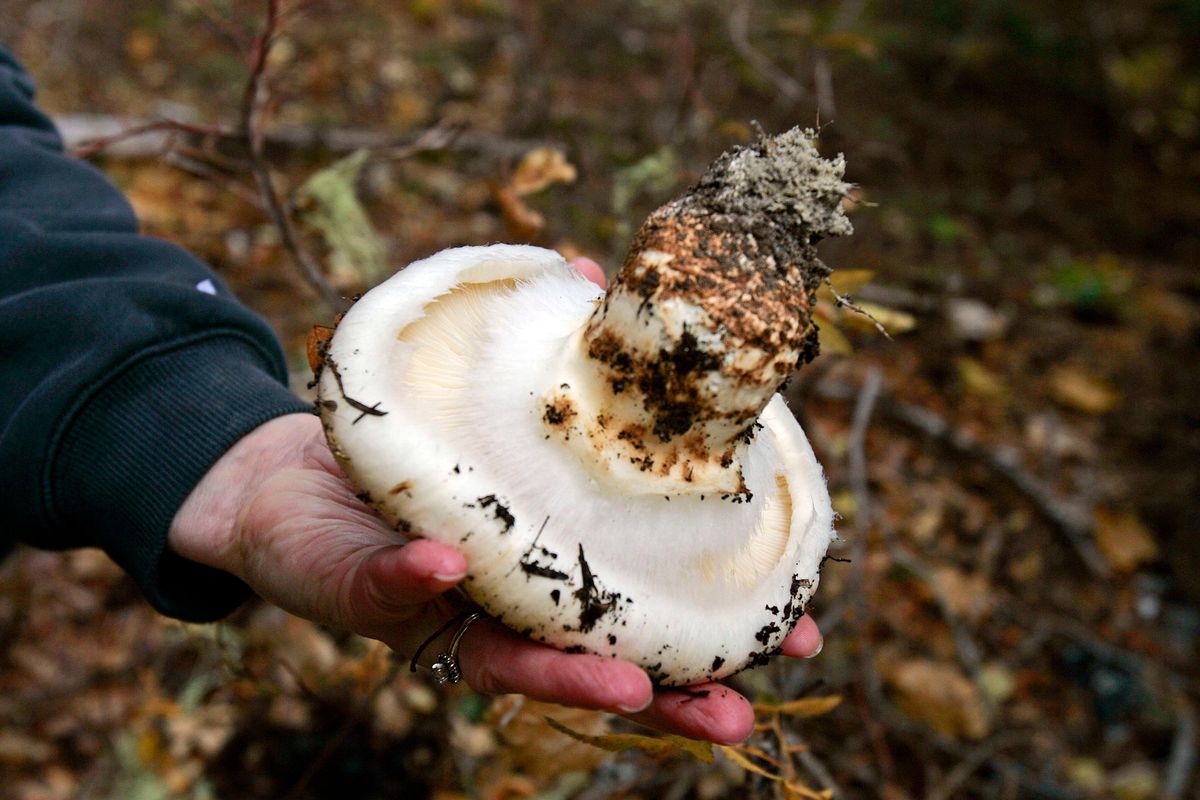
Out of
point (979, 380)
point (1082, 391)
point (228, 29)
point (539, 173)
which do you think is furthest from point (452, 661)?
point (1082, 391)

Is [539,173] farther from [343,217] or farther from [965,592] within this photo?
[965,592]

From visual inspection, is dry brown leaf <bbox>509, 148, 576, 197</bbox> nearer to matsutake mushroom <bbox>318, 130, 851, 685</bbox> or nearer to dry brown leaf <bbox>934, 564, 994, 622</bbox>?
matsutake mushroom <bbox>318, 130, 851, 685</bbox>

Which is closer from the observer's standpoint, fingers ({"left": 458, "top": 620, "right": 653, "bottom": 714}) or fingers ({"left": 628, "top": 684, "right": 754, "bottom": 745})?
fingers ({"left": 458, "top": 620, "right": 653, "bottom": 714})

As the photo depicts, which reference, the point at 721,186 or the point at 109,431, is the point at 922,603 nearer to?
the point at 721,186

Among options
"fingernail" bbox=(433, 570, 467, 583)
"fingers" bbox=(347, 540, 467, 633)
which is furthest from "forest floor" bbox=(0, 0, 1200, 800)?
"fingernail" bbox=(433, 570, 467, 583)

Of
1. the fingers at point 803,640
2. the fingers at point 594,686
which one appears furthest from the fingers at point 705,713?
the fingers at point 803,640
